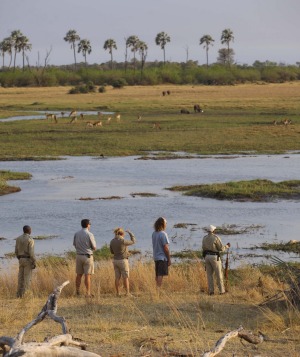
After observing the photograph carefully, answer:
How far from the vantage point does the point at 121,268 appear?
17.0m

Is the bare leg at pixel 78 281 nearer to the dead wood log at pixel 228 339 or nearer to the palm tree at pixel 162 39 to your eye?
the dead wood log at pixel 228 339

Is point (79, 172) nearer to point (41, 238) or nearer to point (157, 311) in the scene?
point (41, 238)

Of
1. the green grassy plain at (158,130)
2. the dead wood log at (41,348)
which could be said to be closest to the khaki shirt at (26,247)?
the dead wood log at (41,348)

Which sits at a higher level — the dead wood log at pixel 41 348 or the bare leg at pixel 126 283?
the dead wood log at pixel 41 348

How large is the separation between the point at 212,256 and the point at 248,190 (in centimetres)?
1649

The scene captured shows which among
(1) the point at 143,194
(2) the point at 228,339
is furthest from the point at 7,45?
(2) the point at 228,339

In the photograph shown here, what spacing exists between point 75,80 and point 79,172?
290 ft

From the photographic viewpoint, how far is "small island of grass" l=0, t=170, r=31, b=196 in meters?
35.0

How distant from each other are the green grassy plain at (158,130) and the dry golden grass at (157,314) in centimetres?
2810

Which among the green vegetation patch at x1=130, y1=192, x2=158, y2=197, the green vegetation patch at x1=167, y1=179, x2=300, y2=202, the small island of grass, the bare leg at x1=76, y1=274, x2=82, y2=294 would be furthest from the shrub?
the bare leg at x1=76, y1=274, x2=82, y2=294

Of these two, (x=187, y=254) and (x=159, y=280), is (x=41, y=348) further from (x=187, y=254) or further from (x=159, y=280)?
(x=187, y=254)

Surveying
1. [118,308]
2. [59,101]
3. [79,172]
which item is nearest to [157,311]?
[118,308]

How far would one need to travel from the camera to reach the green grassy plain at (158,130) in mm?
49156

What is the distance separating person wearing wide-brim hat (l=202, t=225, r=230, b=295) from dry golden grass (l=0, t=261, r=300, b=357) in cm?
33
